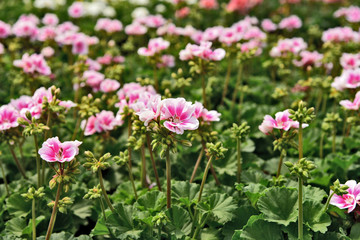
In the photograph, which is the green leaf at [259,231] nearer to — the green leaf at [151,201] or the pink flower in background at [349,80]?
the green leaf at [151,201]

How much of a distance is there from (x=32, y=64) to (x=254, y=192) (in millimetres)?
2044

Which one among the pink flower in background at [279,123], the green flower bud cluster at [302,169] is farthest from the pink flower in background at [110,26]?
the green flower bud cluster at [302,169]

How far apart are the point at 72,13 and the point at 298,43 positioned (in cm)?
289

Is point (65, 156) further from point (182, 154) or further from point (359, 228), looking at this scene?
point (359, 228)

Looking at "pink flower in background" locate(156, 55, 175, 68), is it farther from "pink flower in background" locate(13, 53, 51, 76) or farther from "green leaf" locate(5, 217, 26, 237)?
"green leaf" locate(5, 217, 26, 237)

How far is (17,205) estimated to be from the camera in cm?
270

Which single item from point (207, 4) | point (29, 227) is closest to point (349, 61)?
point (29, 227)

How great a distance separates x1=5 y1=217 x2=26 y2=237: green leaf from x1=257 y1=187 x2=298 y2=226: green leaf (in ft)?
4.54

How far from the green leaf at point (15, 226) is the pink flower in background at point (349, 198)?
5.75 ft

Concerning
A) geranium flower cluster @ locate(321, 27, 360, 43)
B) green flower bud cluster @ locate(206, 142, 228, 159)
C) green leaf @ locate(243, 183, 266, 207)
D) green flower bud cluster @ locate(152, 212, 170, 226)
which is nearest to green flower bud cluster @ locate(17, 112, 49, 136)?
green flower bud cluster @ locate(152, 212, 170, 226)

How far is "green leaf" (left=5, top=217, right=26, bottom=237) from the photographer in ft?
8.27

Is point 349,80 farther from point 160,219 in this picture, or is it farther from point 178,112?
point 160,219

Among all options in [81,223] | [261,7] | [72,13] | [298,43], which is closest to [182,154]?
[81,223]

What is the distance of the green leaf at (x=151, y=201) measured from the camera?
2.50 m
